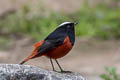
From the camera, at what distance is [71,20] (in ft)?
39.7

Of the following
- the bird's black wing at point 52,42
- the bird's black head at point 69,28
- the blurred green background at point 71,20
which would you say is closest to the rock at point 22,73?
the bird's black wing at point 52,42

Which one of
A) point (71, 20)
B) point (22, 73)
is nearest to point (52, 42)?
point (22, 73)

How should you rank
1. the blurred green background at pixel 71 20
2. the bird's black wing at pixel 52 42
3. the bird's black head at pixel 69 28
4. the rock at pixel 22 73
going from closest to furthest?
the rock at pixel 22 73 → the bird's black wing at pixel 52 42 → the bird's black head at pixel 69 28 → the blurred green background at pixel 71 20

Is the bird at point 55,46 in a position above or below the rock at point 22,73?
above

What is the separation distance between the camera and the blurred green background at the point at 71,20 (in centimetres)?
1084

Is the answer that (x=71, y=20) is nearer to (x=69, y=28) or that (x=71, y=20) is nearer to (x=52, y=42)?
(x=69, y=28)

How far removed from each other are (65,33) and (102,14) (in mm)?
6746

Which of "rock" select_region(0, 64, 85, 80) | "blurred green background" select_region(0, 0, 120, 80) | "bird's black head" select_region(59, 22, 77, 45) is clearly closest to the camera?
"rock" select_region(0, 64, 85, 80)

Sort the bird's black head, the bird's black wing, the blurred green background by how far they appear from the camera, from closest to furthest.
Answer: the bird's black wing → the bird's black head → the blurred green background

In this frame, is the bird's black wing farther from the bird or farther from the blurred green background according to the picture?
the blurred green background

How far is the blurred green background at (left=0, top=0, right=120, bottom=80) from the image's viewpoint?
10.8m

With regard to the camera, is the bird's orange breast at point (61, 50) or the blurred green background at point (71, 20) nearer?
the bird's orange breast at point (61, 50)

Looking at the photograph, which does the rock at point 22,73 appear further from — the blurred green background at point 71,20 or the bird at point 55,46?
the blurred green background at point 71,20

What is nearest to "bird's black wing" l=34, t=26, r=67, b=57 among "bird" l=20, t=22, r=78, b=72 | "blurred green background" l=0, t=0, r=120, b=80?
"bird" l=20, t=22, r=78, b=72
